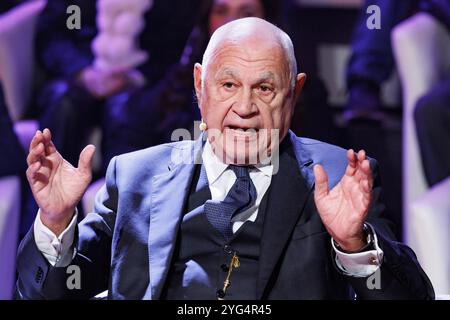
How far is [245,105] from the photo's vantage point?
153 cm

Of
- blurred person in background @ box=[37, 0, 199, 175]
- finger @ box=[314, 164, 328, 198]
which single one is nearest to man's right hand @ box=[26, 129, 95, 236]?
finger @ box=[314, 164, 328, 198]

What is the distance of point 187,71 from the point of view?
8.62ft

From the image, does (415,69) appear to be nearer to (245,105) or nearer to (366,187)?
(245,105)

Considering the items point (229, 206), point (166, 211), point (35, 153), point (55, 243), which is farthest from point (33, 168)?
point (229, 206)

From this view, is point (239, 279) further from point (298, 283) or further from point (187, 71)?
point (187, 71)

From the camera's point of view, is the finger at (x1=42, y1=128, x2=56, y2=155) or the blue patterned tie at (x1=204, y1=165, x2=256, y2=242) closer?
the finger at (x1=42, y1=128, x2=56, y2=155)

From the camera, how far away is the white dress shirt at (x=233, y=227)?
1420 millimetres

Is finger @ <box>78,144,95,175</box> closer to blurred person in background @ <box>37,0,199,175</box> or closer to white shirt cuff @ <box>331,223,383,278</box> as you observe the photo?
white shirt cuff @ <box>331,223,383,278</box>

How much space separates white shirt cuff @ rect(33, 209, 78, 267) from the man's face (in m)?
0.31

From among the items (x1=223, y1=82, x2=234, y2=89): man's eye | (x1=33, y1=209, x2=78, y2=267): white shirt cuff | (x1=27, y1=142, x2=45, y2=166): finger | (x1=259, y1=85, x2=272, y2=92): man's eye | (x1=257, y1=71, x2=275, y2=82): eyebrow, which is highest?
(x1=257, y1=71, x2=275, y2=82): eyebrow

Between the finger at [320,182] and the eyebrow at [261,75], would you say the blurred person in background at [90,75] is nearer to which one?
the eyebrow at [261,75]

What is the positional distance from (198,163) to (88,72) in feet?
4.04

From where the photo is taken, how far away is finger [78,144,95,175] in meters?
1.45
